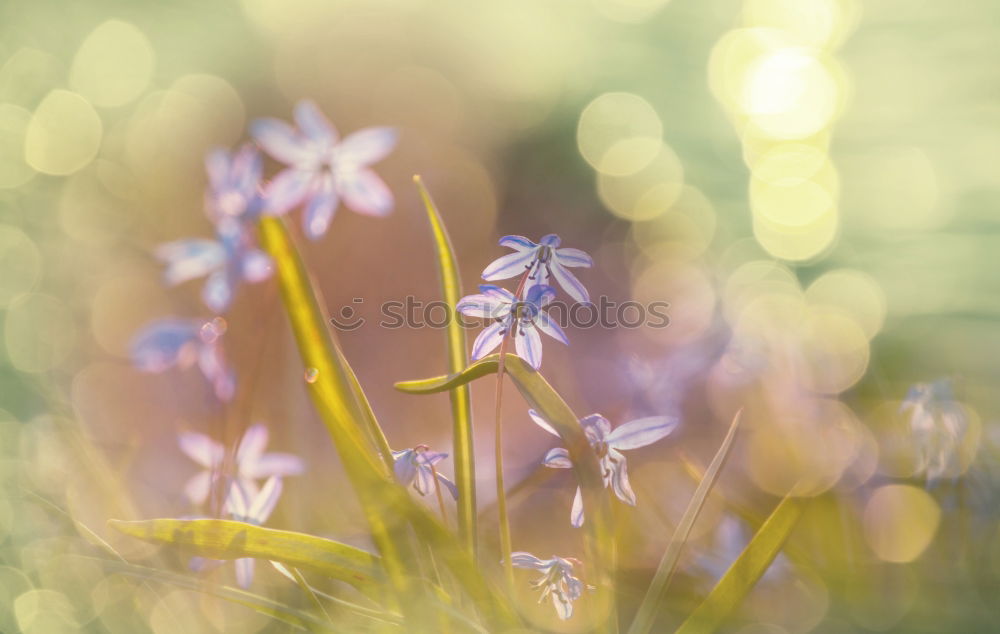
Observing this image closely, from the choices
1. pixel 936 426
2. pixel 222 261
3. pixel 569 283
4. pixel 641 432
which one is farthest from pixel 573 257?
pixel 936 426

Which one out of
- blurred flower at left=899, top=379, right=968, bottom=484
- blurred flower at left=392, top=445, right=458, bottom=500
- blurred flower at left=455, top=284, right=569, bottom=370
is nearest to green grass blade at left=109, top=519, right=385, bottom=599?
blurred flower at left=392, top=445, right=458, bottom=500

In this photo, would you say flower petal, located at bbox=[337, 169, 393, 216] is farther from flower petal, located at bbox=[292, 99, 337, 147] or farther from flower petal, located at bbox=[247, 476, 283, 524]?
flower petal, located at bbox=[247, 476, 283, 524]

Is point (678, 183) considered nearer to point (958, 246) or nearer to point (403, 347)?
point (958, 246)

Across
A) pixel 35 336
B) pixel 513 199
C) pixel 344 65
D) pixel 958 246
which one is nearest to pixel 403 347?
pixel 513 199

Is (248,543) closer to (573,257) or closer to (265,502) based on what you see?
(265,502)

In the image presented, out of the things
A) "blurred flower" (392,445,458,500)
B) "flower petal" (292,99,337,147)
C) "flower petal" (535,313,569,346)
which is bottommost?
"blurred flower" (392,445,458,500)

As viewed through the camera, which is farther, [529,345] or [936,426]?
[936,426]
